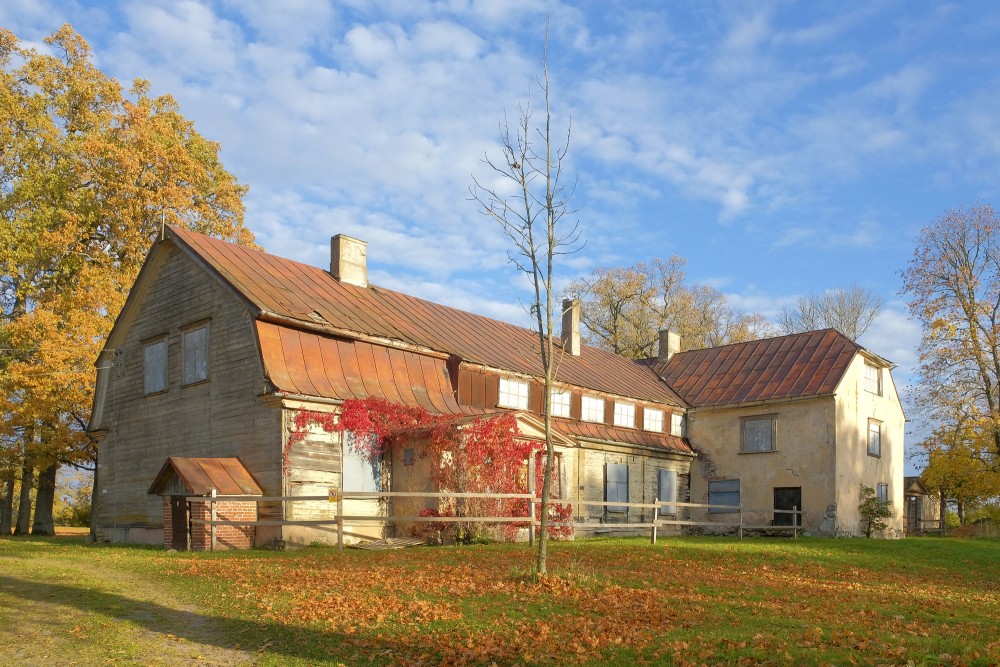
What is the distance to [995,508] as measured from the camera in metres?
35.9

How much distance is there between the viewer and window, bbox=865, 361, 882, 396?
111ft

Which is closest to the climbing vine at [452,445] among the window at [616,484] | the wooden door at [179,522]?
the wooden door at [179,522]

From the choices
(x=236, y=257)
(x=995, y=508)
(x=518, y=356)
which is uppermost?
(x=236, y=257)

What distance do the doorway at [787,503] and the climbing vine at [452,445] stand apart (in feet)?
35.6

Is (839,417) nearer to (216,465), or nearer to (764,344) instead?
(764,344)

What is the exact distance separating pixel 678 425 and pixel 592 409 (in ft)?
17.3

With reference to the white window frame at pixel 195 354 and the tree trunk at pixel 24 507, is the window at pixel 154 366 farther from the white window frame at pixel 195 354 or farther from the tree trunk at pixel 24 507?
the tree trunk at pixel 24 507

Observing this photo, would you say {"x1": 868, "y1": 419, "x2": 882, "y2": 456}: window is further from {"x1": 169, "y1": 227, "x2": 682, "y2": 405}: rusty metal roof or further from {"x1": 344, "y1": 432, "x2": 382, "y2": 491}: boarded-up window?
{"x1": 344, "y1": 432, "x2": 382, "y2": 491}: boarded-up window

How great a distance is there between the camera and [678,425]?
3584 cm

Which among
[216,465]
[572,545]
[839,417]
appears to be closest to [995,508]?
[839,417]

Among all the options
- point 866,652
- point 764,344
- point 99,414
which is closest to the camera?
point 866,652

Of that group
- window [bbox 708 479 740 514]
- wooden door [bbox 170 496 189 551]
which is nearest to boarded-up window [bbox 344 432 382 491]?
wooden door [bbox 170 496 189 551]

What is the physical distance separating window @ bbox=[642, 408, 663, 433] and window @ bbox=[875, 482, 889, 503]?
8.32 meters

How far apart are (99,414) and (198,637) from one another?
768 inches
